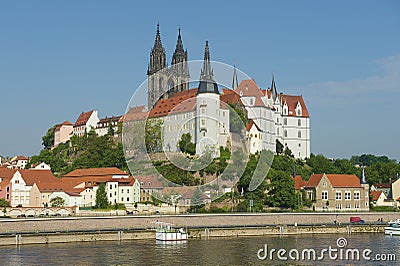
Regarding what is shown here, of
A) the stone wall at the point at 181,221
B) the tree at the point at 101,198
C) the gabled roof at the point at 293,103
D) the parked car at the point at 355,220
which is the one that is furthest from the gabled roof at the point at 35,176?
the gabled roof at the point at 293,103

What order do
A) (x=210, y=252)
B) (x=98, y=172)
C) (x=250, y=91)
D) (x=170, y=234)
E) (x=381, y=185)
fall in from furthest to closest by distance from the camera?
1. (x=250, y=91)
2. (x=381, y=185)
3. (x=98, y=172)
4. (x=170, y=234)
5. (x=210, y=252)

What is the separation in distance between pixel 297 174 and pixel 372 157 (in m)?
Result: 72.2

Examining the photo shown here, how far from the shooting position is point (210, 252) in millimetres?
46531

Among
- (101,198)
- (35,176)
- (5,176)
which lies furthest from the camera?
(5,176)

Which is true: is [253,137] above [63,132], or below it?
below

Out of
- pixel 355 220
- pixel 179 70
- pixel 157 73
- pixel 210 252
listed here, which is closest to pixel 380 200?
pixel 355 220

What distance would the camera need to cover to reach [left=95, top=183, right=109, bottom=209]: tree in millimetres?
74250

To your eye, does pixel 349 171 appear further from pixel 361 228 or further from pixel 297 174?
pixel 361 228

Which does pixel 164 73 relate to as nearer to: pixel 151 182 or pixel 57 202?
pixel 151 182

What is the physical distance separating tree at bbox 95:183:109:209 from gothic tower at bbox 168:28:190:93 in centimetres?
3813

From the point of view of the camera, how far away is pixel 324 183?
253 feet

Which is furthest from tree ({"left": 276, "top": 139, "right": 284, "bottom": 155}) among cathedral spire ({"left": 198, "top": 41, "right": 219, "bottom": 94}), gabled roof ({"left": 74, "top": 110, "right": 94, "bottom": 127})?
gabled roof ({"left": 74, "top": 110, "right": 94, "bottom": 127})

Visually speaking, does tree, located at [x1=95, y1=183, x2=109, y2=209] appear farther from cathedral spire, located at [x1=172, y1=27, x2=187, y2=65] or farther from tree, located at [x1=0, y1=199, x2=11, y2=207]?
cathedral spire, located at [x1=172, y1=27, x2=187, y2=65]

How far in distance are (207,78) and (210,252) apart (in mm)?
43092
